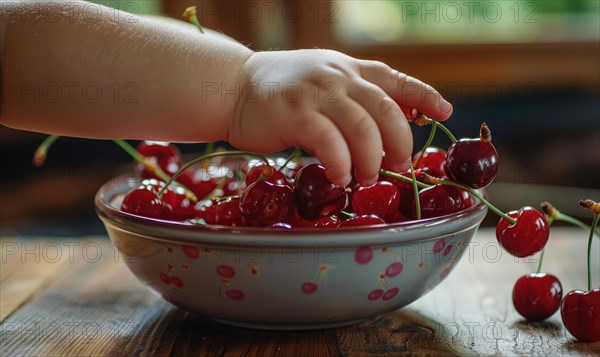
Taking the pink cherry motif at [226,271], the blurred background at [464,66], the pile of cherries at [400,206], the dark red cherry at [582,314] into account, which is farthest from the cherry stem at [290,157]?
the blurred background at [464,66]

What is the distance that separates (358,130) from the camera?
1.44 ft

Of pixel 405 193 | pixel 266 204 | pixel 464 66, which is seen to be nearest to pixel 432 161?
pixel 405 193

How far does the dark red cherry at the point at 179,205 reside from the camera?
55 centimetres

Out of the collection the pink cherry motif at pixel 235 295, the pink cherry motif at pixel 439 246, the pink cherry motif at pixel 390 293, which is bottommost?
the pink cherry motif at pixel 390 293

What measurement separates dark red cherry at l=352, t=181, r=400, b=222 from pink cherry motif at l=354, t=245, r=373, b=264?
0.05 meters

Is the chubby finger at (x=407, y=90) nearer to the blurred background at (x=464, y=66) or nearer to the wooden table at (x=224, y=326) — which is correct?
the wooden table at (x=224, y=326)

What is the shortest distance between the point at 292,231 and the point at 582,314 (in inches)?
7.9

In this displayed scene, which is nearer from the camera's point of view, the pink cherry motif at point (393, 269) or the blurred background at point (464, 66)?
the pink cherry motif at point (393, 269)

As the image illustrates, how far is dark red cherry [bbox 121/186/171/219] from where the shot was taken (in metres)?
0.53

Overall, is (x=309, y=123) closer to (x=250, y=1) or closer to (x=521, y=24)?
(x=250, y=1)

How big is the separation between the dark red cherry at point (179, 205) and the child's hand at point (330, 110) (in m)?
0.09

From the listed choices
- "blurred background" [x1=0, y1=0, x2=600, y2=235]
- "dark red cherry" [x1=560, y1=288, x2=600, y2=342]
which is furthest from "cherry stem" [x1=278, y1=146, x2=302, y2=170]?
"blurred background" [x1=0, y1=0, x2=600, y2=235]

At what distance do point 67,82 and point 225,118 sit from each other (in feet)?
0.37

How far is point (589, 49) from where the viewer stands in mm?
2025
